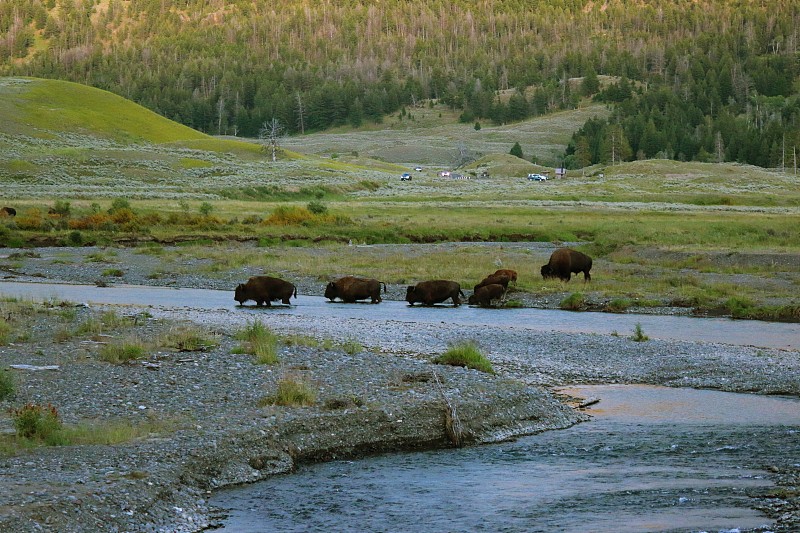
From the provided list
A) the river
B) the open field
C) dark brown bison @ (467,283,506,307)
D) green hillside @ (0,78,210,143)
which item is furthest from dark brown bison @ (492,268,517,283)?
green hillside @ (0,78,210,143)

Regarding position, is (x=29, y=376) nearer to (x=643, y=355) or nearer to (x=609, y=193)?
(x=643, y=355)

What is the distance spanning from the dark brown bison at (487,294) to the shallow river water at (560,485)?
14.2m

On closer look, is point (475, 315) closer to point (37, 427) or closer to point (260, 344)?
point (260, 344)

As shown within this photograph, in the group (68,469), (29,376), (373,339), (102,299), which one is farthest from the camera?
(102,299)

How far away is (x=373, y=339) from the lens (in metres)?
21.8

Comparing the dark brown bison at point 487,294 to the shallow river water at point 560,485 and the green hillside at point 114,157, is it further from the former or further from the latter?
the green hillside at point 114,157

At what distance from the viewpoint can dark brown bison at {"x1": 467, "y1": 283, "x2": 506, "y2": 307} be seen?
29250 millimetres

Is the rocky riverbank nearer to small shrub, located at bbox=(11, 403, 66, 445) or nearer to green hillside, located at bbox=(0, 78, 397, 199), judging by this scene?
small shrub, located at bbox=(11, 403, 66, 445)

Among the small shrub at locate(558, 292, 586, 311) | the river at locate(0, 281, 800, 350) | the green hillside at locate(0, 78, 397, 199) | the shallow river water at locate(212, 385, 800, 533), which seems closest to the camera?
the shallow river water at locate(212, 385, 800, 533)

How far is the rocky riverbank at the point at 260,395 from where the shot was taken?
10.4 metres

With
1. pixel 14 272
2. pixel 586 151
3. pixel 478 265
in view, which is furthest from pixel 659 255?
pixel 586 151

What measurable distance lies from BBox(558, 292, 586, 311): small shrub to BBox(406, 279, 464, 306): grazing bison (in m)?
3.10

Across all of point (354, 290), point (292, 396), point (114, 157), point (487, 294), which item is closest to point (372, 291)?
point (354, 290)

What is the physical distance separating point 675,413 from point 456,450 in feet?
12.9
